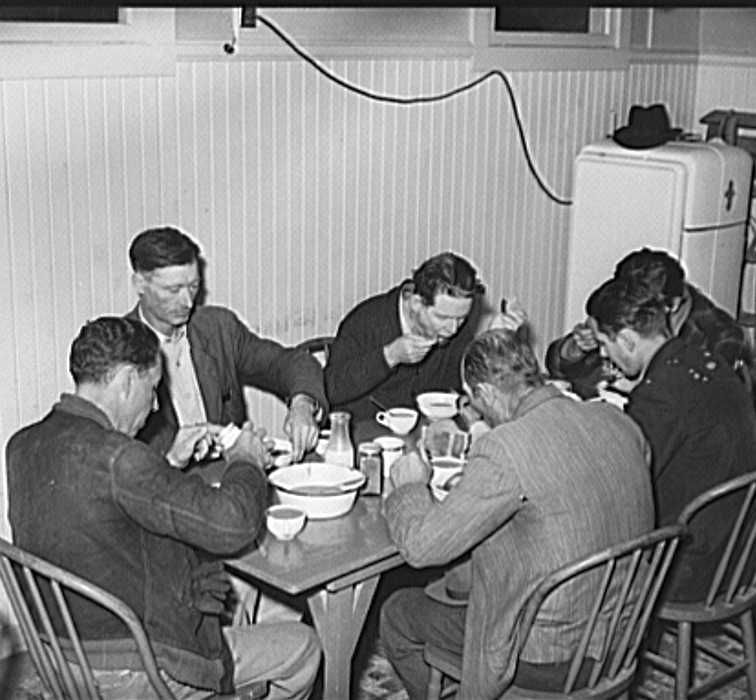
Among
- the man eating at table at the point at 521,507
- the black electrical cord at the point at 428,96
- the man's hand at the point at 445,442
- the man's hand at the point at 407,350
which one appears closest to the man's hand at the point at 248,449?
the man eating at table at the point at 521,507

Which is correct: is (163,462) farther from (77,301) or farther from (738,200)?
(738,200)

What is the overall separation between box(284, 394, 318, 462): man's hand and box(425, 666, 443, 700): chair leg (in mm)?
579

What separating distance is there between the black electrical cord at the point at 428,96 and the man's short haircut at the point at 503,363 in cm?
170

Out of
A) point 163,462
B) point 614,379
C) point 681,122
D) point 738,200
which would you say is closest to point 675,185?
point 738,200

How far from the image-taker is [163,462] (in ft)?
6.26

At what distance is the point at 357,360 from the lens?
3074 mm

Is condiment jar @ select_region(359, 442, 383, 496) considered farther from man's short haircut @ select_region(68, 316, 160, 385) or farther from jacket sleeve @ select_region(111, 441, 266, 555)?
man's short haircut @ select_region(68, 316, 160, 385)

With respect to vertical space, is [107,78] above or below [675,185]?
above

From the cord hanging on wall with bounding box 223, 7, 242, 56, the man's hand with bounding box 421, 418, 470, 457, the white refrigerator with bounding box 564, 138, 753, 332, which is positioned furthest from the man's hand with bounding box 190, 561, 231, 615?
the white refrigerator with bounding box 564, 138, 753, 332

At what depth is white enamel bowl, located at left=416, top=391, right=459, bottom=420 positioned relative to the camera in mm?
2938

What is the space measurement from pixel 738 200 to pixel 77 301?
2968mm

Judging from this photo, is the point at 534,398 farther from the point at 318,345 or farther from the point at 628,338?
the point at 318,345

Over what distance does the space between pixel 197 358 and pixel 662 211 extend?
2.42 metres

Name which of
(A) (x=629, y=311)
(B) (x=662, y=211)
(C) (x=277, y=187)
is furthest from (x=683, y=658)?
(B) (x=662, y=211)
